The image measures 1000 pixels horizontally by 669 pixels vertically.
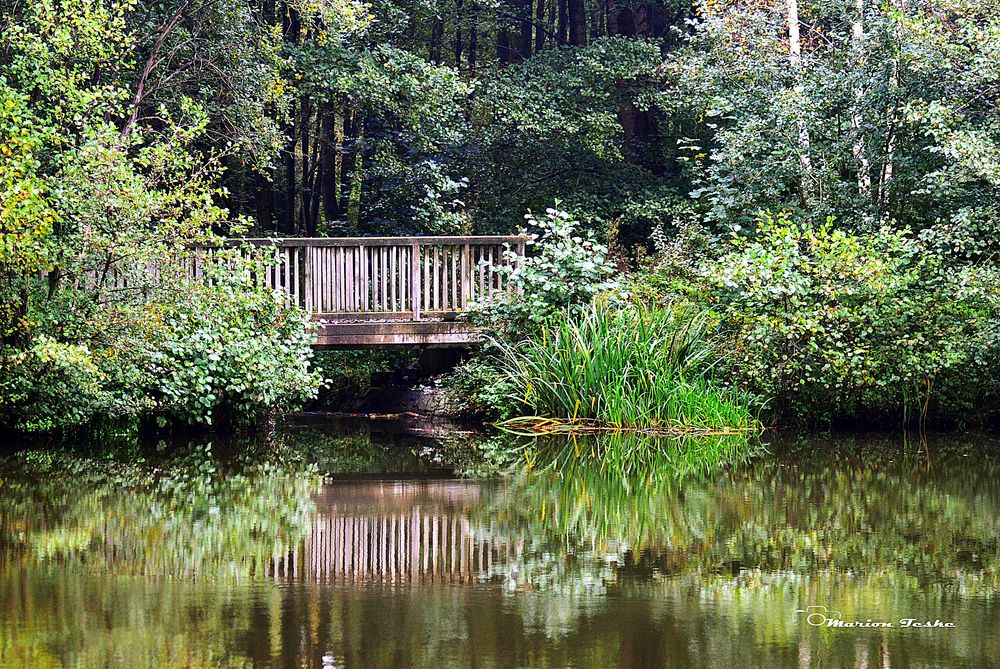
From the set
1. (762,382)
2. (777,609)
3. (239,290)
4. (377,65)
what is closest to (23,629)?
(777,609)

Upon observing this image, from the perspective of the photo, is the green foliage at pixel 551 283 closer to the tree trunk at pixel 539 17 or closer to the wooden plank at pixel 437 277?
the wooden plank at pixel 437 277

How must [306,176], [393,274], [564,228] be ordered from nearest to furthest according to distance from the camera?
[564,228]
[393,274]
[306,176]

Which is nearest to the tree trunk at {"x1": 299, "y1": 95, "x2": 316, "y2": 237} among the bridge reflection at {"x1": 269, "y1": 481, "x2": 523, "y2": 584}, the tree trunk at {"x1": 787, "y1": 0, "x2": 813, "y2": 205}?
the tree trunk at {"x1": 787, "y1": 0, "x2": 813, "y2": 205}

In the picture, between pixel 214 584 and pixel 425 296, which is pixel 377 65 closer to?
pixel 425 296

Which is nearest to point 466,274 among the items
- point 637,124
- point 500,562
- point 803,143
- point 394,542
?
point 803,143

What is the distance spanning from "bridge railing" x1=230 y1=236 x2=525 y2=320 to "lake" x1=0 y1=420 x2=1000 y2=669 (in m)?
4.18

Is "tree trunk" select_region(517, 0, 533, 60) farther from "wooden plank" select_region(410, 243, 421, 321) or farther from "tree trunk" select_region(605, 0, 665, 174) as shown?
"wooden plank" select_region(410, 243, 421, 321)

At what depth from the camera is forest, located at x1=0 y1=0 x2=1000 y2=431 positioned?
A: 34.9 ft

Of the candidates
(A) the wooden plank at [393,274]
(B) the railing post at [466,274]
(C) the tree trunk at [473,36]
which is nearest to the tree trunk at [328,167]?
(C) the tree trunk at [473,36]

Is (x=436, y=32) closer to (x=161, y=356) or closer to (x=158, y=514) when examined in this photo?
(x=161, y=356)

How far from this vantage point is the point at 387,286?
14367 mm

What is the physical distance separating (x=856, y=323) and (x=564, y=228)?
366 cm

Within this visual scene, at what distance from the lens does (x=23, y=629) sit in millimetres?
4344

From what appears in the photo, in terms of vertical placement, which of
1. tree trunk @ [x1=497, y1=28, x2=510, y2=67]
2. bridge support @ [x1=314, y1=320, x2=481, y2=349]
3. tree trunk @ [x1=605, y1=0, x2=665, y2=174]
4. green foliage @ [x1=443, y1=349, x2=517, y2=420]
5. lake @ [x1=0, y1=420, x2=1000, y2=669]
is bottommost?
lake @ [x1=0, y1=420, x2=1000, y2=669]
